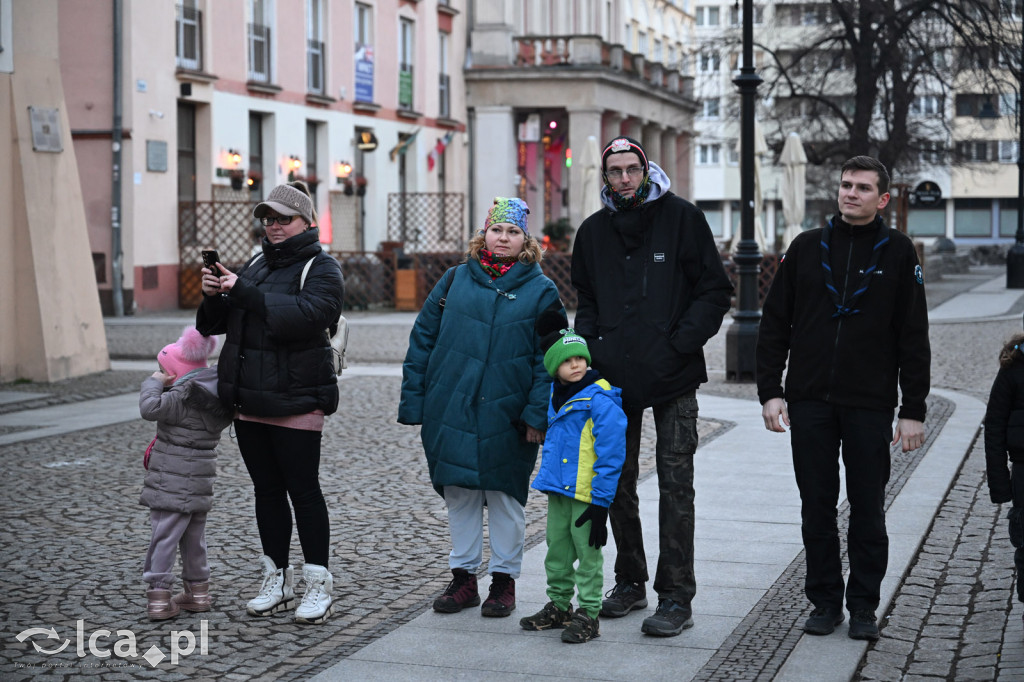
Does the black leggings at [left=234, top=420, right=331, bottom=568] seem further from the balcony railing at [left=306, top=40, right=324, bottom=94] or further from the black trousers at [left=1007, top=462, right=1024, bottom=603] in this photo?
the balcony railing at [left=306, top=40, right=324, bottom=94]

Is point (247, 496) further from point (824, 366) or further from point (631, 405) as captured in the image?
point (824, 366)

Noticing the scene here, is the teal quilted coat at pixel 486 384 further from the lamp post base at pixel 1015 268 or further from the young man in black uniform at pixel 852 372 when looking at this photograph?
the lamp post base at pixel 1015 268

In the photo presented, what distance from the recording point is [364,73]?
3544cm

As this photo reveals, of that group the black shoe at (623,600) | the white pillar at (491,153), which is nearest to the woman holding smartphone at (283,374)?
the black shoe at (623,600)

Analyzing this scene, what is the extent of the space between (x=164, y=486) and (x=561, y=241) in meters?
30.2

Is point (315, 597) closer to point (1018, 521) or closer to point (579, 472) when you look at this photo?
point (579, 472)

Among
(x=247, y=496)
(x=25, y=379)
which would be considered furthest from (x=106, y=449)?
(x=25, y=379)

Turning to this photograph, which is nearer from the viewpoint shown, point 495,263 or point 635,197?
point 635,197

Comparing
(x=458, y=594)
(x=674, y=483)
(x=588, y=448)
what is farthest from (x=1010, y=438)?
(x=458, y=594)

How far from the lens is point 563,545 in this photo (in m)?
5.82

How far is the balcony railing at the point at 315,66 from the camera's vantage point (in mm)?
33281

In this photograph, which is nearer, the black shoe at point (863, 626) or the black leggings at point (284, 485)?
the black shoe at point (863, 626)

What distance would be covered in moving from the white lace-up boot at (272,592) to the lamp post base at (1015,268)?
35.5 meters

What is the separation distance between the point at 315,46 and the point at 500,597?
2881cm
